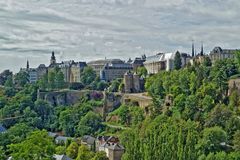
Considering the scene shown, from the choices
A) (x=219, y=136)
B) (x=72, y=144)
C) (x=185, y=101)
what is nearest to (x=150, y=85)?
(x=185, y=101)

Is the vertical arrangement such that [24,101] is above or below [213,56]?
below

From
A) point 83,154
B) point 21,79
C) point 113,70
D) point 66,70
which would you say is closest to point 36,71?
point 66,70

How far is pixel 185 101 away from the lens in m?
58.2

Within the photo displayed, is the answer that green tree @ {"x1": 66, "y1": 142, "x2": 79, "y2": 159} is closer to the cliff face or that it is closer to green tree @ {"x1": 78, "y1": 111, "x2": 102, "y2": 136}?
green tree @ {"x1": 78, "y1": 111, "x2": 102, "y2": 136}

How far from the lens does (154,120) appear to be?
51.4 m

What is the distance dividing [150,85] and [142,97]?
3.51 meters

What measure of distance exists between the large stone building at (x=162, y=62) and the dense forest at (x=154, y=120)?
6.95m

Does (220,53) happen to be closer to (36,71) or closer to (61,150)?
(61,150)

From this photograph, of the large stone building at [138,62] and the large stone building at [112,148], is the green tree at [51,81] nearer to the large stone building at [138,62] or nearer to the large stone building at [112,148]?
Answer: the large stone building at [138,62]

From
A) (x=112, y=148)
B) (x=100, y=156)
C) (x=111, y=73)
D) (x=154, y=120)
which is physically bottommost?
(x=100, y=156)

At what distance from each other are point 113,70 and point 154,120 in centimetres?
5609

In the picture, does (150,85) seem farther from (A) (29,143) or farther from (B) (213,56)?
(A) (29,143)

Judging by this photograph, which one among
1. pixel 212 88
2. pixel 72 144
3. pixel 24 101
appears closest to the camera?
pixel 72 144

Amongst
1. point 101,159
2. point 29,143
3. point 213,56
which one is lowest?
point 101,159
